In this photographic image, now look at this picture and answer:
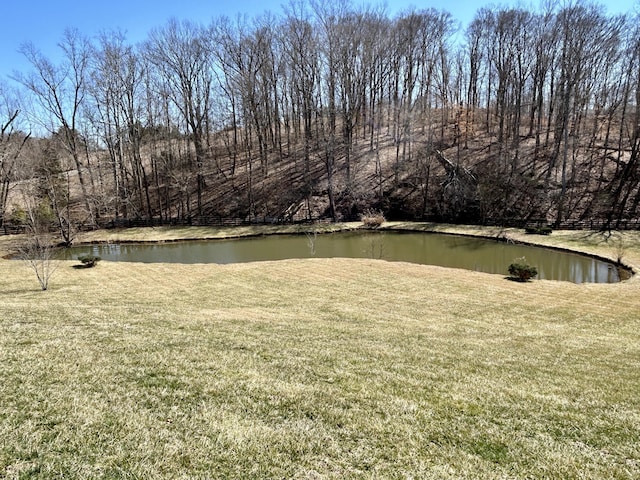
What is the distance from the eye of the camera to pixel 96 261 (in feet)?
60.9

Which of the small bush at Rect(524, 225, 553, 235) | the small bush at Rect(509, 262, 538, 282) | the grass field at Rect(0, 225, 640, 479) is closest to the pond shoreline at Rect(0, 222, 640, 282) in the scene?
the small bush at Rect(524, 225, 553, 235)

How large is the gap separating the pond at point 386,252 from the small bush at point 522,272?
1.70m

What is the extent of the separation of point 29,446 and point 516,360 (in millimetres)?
7379

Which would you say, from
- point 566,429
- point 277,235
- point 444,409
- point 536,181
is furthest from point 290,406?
point 536,181

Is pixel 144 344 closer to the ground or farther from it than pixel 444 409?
farther from it

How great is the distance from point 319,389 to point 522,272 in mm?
12660

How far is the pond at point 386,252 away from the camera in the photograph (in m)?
17.9

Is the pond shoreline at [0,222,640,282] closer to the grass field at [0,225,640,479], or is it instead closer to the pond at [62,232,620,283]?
the pond at [62,232,620,283]

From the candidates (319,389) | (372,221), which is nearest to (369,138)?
(372,221)

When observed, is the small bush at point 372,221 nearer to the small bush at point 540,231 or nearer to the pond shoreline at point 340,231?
the pond shoreline at point 340,231

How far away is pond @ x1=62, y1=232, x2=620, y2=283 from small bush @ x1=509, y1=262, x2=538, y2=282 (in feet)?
5.58

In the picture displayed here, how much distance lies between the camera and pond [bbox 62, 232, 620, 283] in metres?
17.9

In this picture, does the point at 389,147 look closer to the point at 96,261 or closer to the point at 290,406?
the point at 96,261

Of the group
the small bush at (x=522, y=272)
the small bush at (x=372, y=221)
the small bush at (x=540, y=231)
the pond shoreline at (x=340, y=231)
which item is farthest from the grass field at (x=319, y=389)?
the small bush at (x=372, y=221)
